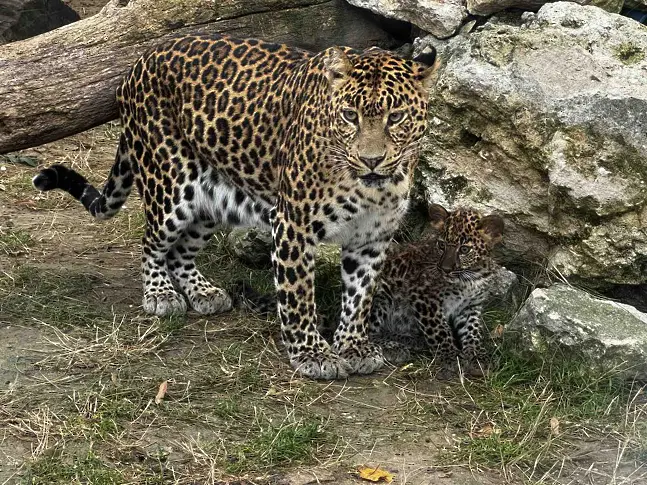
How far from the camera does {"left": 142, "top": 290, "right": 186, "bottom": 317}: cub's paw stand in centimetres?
852

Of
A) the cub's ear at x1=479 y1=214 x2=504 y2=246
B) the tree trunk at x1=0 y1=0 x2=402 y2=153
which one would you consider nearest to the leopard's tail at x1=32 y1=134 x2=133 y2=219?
the tree trunk at x1=0 y1=0 x2=402 y2=153

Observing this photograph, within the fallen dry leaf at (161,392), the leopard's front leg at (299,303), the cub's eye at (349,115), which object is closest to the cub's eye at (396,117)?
the cub's eye at (349,115)

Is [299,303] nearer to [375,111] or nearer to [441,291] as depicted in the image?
[441,291]

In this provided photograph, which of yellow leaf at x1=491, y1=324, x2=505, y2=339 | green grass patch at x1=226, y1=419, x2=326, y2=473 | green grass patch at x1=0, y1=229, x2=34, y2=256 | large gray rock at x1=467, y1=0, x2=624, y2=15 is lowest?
green grass patch at x1=0, y1=229, x2=34, y2=256

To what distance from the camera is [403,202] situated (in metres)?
7.61

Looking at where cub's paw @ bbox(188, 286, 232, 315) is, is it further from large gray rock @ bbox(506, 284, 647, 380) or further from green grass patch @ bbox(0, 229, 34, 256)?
large gray rock @ bbox(506, 284, 647, 380)

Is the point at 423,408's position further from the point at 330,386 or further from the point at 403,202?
the point at 403,202

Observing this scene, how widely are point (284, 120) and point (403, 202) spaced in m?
1.01

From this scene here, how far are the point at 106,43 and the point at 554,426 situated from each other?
15.0 feet

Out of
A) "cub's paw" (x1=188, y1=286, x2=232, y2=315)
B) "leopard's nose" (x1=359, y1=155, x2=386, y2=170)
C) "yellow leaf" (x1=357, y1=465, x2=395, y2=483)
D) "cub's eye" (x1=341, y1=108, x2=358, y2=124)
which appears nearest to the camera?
"yellow leaf" (x1=357, y1=465, x2=395, y2=483)

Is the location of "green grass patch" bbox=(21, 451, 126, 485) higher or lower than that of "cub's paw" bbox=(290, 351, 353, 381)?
higher

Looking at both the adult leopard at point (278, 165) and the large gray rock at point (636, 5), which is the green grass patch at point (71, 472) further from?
the large gray rock at point (636, 5)

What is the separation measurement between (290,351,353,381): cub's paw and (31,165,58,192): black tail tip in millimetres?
2364

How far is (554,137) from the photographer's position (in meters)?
8.41
